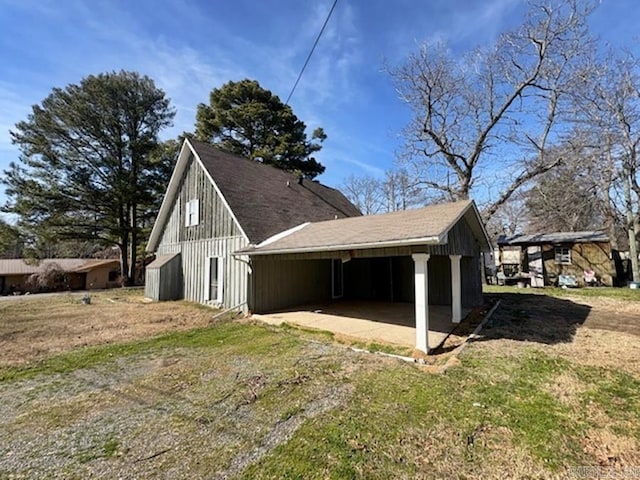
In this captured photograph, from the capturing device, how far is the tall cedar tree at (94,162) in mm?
20094

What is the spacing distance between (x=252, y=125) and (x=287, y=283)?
60.9 ft

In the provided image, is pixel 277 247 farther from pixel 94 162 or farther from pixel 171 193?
pixel 94 162

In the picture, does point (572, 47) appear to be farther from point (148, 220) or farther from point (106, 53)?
point (148, 220)

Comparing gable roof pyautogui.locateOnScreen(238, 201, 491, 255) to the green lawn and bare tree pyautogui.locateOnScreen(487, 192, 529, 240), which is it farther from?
bare tree pyautogui.locateOnScreen(487, 192, 529, 240)

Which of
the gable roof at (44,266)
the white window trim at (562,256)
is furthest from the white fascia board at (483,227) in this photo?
the gable roof at (44,266)

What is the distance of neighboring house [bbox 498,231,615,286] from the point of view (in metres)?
15.9

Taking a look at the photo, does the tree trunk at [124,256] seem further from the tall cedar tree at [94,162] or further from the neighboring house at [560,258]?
the neighboring house at [560,258]

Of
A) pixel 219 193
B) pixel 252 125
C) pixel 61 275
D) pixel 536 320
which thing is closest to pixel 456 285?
pixel 536 320

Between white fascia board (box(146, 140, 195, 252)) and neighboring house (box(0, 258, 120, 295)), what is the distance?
13.1 metres

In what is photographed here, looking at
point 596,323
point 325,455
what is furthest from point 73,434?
point 596,323

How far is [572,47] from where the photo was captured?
50.6ft

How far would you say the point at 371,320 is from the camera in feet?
27.6

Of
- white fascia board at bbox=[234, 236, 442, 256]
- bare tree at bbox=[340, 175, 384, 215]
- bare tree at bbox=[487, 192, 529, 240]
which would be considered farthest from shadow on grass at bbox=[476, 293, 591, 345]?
bare tree at bbox=[340, 175, 384, 215]

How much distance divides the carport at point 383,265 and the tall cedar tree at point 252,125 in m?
14.9
